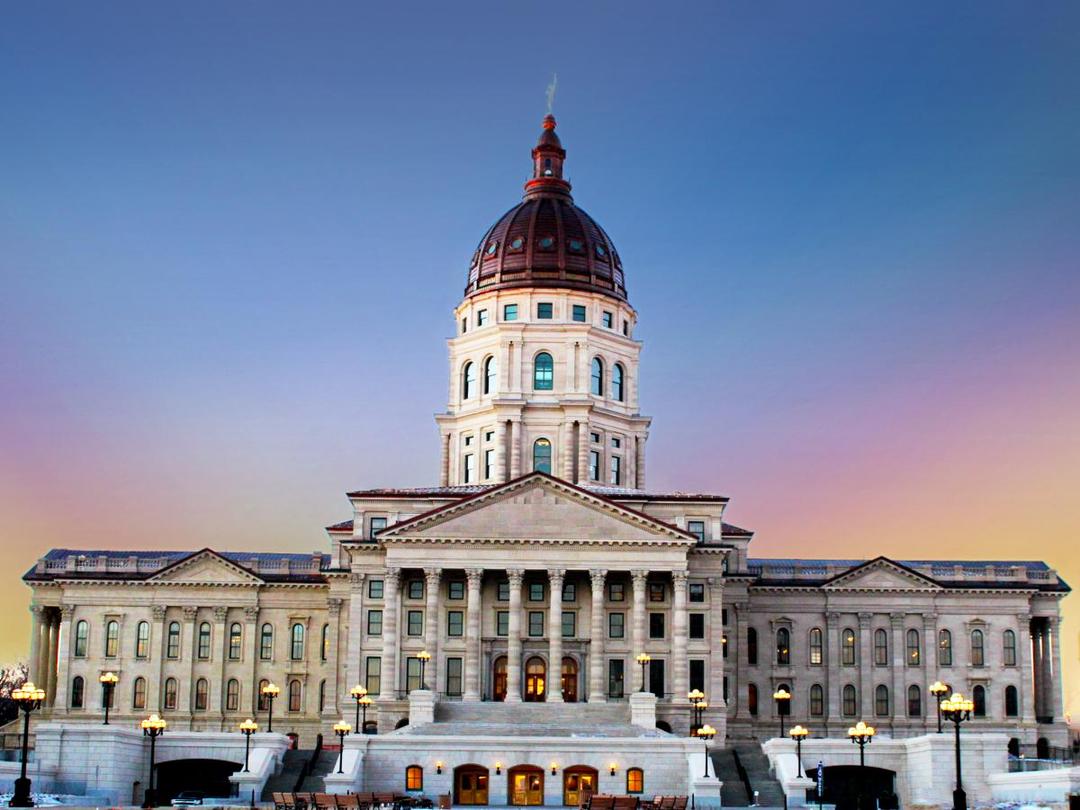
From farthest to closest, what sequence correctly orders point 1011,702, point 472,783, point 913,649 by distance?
point 913,649 < point 1011,702 < point 472,783

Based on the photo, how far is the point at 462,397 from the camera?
11444 cm

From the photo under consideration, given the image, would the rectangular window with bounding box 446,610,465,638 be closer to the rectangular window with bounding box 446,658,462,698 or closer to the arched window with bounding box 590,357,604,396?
the rectangular window with bounding box 446,658,462,698

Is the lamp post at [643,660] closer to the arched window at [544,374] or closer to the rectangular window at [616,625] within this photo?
the rectangular window at [616,625]

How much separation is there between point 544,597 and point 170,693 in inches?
1115

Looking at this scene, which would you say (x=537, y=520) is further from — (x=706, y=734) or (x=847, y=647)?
(x=847, y=647)

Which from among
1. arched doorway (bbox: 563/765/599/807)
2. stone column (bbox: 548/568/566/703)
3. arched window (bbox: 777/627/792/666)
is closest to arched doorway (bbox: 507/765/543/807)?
arched doorway (bbox: 563/765/599/807)

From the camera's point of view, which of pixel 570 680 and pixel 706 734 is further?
pixel 570 680

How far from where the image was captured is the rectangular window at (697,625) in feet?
324

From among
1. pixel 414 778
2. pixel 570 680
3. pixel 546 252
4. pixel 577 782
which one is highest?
pixel 546 252

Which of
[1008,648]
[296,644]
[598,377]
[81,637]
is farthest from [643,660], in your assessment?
[81,637]

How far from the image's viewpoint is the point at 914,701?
110625mm

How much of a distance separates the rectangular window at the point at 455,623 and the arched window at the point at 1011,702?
38.7m

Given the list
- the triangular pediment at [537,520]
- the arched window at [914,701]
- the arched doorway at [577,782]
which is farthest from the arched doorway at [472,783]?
the arched window at [914,701]

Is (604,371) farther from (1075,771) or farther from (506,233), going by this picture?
(1075,771)
